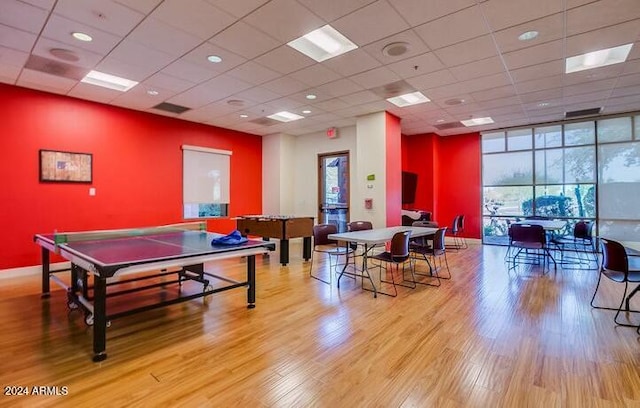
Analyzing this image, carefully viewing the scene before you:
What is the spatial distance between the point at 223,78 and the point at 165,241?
272 cm

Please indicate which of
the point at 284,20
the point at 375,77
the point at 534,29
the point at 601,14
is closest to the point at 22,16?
the point at 284,20

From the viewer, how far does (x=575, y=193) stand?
7.57 m

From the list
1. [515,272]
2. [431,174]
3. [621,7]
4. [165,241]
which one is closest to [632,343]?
[515,272]

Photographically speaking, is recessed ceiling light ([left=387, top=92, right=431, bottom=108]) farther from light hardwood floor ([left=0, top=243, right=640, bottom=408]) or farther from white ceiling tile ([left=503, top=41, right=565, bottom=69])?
light hardwood floor ([left=0, top=243, right=640, bottom=408])

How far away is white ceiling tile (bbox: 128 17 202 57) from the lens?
11.4 ft

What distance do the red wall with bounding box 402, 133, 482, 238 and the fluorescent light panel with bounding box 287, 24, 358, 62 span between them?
548 centimetres

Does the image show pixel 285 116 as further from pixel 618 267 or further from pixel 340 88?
pixel 618 267

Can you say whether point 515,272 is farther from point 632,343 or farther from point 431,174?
point 431,174

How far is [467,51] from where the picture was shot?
409 cm

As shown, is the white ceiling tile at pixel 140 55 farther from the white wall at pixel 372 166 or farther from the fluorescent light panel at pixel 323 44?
the white wall at pixel 372 166

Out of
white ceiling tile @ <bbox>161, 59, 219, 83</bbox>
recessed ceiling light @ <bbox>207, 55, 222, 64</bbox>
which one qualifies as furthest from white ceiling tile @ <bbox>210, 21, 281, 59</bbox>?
white ceiling tile @ <bbox>161, 59, 219, 83</bbox>

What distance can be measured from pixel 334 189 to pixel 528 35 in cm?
555

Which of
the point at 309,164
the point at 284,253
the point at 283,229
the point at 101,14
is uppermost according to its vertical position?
the point at 101,14

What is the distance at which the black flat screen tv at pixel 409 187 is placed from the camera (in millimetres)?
8492
